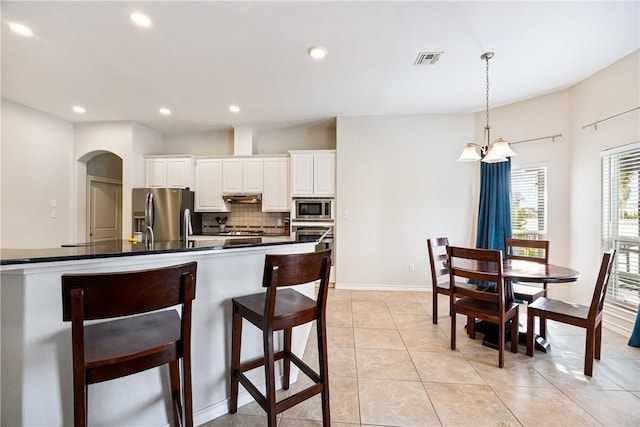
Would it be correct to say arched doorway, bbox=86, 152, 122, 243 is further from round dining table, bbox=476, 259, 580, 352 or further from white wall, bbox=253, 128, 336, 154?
round dining table, bbox=476, 259, 580, 352

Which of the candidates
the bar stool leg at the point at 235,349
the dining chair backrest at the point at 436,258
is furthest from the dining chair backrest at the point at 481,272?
the bar stool leg at the point at 235,349

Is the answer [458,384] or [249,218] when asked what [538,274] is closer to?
[458,384]

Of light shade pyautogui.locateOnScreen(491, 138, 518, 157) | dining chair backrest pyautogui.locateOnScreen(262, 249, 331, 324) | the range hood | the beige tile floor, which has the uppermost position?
light shade pyautogui.locateOnScreen(491, 138, 518, 157)

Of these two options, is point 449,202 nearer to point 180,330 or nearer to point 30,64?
point 180,330

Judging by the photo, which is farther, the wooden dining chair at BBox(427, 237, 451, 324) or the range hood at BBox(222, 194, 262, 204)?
the range hood at BBox(222, 194, 262, 204)

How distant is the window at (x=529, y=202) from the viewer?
12.2ft

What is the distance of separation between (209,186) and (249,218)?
3.13 ft

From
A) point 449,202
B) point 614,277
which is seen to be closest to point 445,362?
point 614,277

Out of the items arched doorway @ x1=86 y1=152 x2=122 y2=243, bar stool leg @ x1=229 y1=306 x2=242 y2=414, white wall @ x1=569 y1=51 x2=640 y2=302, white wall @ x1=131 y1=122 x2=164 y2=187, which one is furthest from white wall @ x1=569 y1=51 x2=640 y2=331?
arched doorway @ x1=86 y1=152 x2=122 y2=243

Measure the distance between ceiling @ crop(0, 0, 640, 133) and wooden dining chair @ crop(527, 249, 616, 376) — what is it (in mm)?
2014

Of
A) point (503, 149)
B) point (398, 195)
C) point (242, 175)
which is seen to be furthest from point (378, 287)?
point (242, 175)

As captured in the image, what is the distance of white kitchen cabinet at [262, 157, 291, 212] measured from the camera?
477cm

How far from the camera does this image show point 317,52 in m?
2.60

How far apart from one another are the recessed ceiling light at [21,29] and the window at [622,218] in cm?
580
